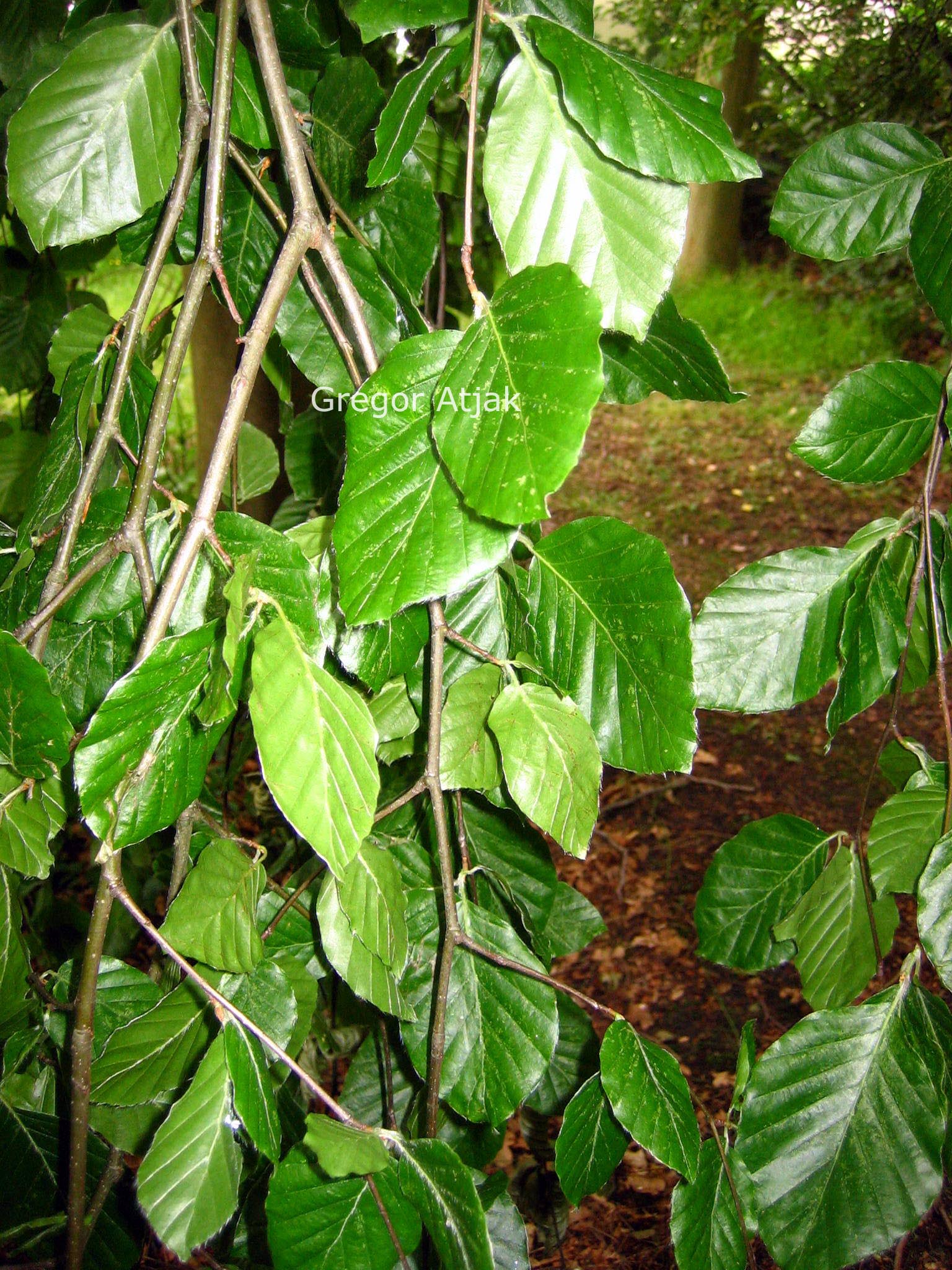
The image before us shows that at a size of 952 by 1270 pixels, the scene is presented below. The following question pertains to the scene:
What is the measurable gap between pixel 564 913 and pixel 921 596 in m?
0.42

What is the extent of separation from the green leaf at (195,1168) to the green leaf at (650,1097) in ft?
0.74

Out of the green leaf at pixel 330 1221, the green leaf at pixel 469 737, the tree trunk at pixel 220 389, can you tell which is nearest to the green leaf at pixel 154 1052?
the green leaf at pixel 330 1221

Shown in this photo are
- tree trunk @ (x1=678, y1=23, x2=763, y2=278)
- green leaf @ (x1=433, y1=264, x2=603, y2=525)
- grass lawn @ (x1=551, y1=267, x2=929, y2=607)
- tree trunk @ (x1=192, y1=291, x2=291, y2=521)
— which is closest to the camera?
green leaf @ (x1=433, y1=264, x2=603, y2=525)

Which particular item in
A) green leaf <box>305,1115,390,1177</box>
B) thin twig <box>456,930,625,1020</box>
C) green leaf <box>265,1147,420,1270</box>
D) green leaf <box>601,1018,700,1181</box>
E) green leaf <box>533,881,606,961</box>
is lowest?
green leaf <box>533,881,606,961</box>

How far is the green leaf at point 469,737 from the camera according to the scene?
55 centimetres

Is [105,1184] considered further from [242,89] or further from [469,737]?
[242,89]

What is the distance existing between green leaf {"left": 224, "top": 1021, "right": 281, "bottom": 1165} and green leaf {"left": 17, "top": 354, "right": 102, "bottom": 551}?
12.9 inches

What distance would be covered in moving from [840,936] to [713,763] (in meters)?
1.67

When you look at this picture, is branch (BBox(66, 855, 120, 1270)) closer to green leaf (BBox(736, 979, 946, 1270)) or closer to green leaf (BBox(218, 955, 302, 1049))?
green leaf (BBox(218, 955, 302, 1049))

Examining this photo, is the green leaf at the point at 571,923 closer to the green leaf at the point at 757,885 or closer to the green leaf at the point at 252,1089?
the green leaf at the point at 757,885

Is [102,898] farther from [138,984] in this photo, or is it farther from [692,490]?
[692,490]

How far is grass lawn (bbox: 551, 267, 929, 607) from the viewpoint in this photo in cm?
321

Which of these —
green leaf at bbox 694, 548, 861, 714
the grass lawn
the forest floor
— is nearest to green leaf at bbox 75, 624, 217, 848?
green leaf at bbox 694, 548, 861, 714

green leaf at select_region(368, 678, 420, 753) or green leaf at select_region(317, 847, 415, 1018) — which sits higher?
green leaf at select_region(368, 678, 420, 753)
